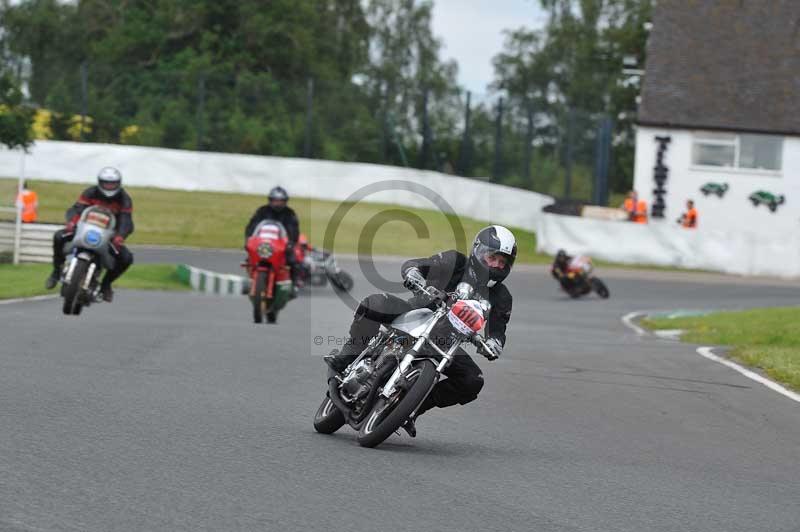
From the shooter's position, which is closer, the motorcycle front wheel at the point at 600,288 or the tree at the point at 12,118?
the tree at the point at 12,118

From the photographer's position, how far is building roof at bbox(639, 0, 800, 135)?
4412 centimetres

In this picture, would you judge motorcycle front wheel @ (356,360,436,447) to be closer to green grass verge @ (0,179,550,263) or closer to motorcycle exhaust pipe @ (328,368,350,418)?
motorcycle exhaust pipe @ (328,368,350,418)

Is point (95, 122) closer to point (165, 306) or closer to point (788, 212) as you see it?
point (788, 212)

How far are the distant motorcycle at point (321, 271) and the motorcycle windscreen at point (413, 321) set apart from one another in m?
16.4

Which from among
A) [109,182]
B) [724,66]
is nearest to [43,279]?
[109,182]

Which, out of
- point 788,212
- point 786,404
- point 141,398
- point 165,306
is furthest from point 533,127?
point 141,398

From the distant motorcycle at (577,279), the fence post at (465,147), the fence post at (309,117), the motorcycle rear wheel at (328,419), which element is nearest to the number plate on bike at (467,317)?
the motorcycle rear wheel at (328,419)

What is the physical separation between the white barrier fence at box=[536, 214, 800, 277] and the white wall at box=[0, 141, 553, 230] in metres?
5.95

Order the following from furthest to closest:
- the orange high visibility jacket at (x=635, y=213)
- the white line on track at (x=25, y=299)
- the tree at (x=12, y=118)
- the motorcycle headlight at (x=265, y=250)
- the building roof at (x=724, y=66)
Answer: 1. the building roof at (x=724, y=66)
2. the orange high visibility jacket at (x=635, y=213)
3. the tree at (x=12, y=118)
4. the white line on track at (x=25, y=299)
5. the motorcycle headlight at (x=265, y=250)

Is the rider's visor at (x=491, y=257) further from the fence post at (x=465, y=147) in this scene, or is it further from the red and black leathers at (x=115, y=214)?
the fence post at (x=465, y=147)

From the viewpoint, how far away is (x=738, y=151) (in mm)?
44000

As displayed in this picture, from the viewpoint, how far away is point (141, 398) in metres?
9.53

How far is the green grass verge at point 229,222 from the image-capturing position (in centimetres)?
3809

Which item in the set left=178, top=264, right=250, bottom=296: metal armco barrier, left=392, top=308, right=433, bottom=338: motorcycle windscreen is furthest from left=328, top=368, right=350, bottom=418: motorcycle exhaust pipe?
left=178, top=264, right=250, bottom=296: metal armco barrier
